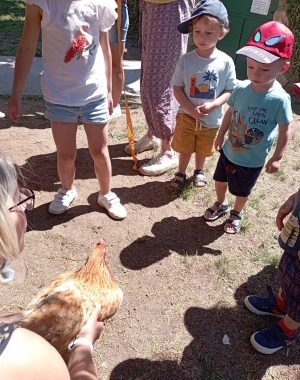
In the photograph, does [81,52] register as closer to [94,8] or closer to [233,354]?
[94,8]

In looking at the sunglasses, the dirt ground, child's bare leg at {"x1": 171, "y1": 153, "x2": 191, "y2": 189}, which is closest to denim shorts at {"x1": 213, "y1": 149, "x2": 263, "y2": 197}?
the dirt ground

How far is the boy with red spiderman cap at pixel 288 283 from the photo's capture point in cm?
202

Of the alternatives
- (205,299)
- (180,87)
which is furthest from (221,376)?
(180,87)

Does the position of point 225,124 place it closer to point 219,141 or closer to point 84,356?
point 219,141

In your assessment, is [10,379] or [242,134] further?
[242,134]

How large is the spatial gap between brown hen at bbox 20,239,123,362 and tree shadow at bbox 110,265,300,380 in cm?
43

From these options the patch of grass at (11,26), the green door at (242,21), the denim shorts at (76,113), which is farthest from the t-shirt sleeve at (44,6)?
the green door at (242,21)

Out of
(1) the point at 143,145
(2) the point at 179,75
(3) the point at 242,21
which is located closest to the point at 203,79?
(2) the point at 179,75

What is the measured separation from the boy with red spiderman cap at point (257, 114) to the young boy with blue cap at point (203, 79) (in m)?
0.34

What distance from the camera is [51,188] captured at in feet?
11.6

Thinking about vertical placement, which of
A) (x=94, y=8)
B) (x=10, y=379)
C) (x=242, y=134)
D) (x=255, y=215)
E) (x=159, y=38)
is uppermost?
(x=94, y=8)

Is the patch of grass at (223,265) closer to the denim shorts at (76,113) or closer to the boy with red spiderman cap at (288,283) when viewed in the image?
the boy with red spiderman cap at (288,283)

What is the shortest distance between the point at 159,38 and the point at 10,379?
2960 millimetres

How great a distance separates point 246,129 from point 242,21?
18.4 feet
